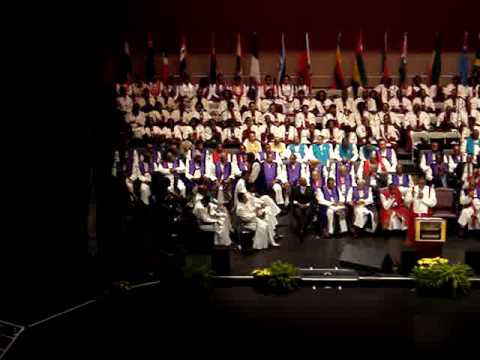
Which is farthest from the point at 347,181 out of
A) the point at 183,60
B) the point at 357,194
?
the point at 183,60

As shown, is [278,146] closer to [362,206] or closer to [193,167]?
[193,167]

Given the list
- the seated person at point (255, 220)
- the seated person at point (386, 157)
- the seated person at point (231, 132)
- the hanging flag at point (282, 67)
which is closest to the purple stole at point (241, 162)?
the seated person at point (231, 132)

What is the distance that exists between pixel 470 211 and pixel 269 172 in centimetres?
345

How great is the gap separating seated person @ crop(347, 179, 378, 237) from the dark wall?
5.74 meters

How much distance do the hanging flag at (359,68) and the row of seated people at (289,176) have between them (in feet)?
8.61

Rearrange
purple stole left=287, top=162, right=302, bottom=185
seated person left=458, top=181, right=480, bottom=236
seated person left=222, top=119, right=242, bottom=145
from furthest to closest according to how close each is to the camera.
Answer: seated person left=222, top=119, right=242, bottom=145 < purple stole left=287, top=162, right=302, bottom=185 < seated person left=458, top=181, right=480, bottom=236

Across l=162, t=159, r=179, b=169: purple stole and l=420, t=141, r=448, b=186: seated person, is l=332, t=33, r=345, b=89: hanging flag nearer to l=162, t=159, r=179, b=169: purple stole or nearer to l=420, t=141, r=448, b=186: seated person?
l=420, t=141, r=448, b=186: seated person

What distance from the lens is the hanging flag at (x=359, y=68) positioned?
15734 mm

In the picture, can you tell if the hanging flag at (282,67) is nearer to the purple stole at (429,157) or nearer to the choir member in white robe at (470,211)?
the purple stole at (429,157)

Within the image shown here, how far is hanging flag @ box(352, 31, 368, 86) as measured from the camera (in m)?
15.7

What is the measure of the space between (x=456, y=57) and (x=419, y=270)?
348 inches

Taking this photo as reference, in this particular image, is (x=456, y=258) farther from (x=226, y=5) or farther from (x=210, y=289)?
(x=226, y=5)

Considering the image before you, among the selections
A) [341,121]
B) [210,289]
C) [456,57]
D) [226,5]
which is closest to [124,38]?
[226,5]

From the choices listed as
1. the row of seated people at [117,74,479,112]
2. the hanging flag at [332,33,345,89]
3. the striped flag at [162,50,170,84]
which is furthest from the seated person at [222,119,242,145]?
the hanging flag at [332,33,345,89]
